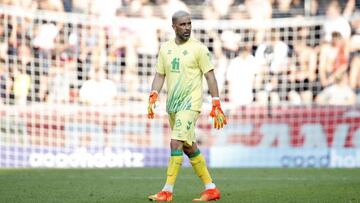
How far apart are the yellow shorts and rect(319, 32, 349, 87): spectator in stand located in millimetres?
11482

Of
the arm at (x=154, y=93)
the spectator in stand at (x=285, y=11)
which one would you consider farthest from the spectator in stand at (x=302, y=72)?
the arm at (x=154, y=93)

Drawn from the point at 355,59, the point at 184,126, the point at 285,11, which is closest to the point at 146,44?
the point at 285,11

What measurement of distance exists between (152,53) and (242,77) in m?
2.13

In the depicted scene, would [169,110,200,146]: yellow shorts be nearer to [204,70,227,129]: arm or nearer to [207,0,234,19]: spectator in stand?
[204,70,227,129]: arm

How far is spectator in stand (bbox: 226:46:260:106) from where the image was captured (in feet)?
71.3

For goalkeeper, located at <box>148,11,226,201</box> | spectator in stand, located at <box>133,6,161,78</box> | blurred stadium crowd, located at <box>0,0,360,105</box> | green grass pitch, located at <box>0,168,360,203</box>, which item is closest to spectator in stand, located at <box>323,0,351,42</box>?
blurred stadium crowd, located at <box>0,0,360,105</box>

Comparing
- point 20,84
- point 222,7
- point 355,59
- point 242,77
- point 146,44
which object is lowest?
point 20,84

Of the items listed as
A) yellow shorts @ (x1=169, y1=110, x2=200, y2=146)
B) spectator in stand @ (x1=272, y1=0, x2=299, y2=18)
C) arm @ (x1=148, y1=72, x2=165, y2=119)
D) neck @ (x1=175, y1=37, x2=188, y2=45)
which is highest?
spectator in stand @ (x1=272, y1=0, x2=299, y2=18)

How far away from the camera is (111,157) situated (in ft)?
67.5

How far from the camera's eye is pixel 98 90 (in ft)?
70.6

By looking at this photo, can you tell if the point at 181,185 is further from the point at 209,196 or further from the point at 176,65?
the point at 176,65

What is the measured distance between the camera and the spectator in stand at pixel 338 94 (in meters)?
20.9

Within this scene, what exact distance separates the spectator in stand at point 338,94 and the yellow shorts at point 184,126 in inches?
431

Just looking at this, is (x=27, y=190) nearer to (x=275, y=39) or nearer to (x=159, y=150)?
(x=159, y=150)
